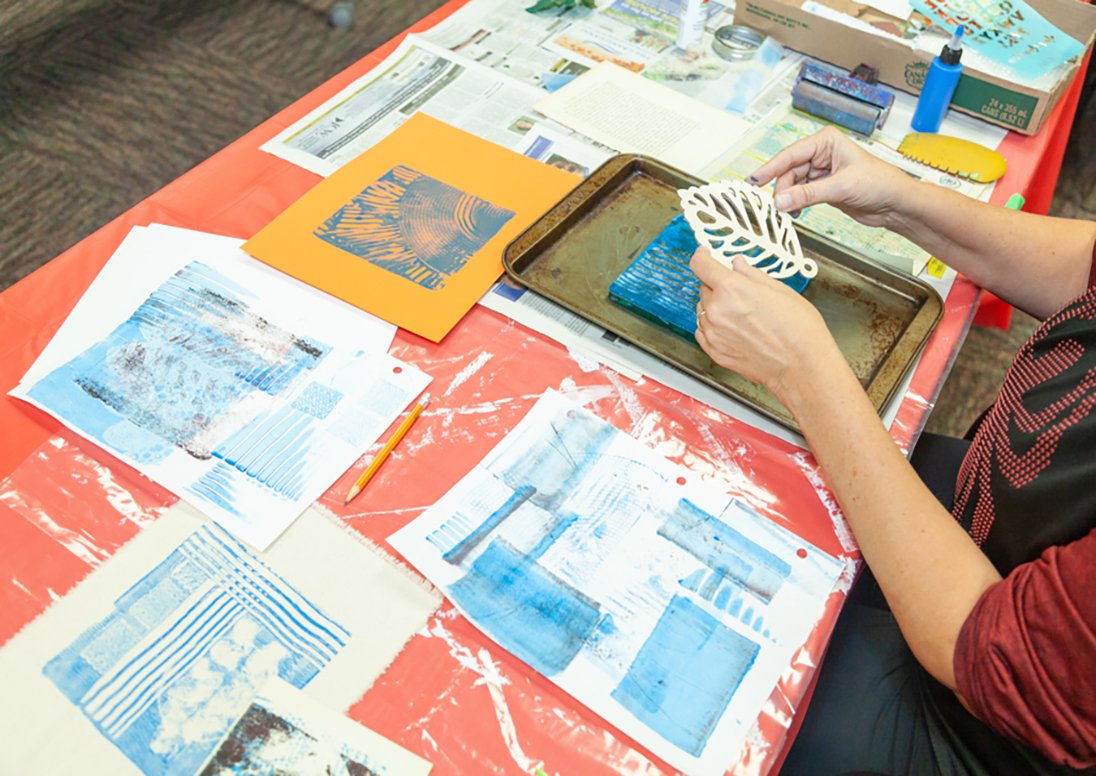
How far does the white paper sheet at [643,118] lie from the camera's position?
1308mm

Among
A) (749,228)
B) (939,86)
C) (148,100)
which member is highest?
(939,86)

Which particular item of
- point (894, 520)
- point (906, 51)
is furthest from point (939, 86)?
point (894, 520)

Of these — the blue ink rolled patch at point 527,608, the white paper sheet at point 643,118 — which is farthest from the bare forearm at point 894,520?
the white paper sheet at point 643,118

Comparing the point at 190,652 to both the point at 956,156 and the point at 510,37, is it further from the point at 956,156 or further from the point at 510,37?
the point at 956,156

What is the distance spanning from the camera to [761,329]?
35.3 inches

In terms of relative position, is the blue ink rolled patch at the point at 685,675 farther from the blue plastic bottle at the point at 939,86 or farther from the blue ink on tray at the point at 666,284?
the blue plastic bottle at the point at 939,86

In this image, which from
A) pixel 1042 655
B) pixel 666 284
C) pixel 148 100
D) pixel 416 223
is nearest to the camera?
pixel 1042 655

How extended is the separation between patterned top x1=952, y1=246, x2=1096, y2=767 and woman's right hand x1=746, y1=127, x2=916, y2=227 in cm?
32

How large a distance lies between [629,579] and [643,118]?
33.9 inches

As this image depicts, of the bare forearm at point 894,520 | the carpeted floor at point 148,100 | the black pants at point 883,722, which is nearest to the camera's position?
the bare forearm at point 894,520

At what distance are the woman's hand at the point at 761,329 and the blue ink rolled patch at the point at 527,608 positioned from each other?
1.09 ft

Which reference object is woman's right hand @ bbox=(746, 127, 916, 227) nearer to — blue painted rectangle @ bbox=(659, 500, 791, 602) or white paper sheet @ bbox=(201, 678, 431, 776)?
blue painted rectangle @ bbox=(659, 500, 791, 602)

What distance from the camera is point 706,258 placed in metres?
0.93

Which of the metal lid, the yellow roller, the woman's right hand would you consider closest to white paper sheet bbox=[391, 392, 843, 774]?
the woman's right hand
